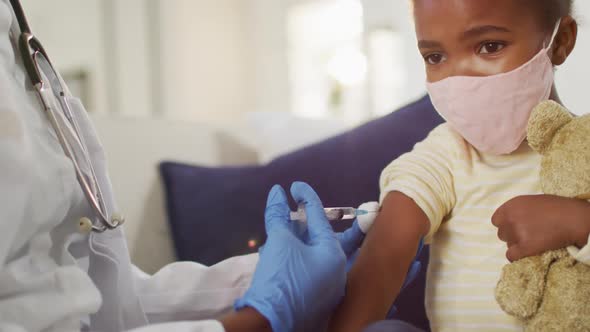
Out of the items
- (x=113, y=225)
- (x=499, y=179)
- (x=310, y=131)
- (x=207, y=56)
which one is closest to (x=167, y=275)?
(x=113, y=225)

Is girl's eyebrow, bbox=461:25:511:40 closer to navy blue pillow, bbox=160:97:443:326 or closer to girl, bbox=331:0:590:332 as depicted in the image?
girl, bbox=331:0:590:332

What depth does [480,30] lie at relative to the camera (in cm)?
46

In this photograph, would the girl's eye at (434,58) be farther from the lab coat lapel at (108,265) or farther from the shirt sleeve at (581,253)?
the lab coat lapel at (108,265)

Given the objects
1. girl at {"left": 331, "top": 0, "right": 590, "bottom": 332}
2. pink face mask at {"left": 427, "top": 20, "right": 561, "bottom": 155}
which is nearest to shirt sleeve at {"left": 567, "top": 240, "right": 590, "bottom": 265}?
girl at {"left": 331, "top": 0, "right": 590, "bottom": 332}

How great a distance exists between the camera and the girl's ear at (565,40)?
47 centimetres

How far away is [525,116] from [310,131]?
0.84 m

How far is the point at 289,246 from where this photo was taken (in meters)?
0.50

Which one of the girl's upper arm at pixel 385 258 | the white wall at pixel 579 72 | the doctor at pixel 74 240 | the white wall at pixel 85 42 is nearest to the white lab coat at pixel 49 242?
A: the doctor at pixel 74 240

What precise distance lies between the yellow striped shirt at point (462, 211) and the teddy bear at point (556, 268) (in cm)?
5

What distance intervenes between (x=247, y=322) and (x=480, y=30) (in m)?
0.29

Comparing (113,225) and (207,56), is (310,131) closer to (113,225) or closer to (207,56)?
(113,225)

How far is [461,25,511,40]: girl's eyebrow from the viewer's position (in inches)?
17.9

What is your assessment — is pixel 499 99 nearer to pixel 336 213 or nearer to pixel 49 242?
pixel 336 213

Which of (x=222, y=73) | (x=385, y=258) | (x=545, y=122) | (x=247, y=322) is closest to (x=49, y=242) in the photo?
(x=247, y=322)
